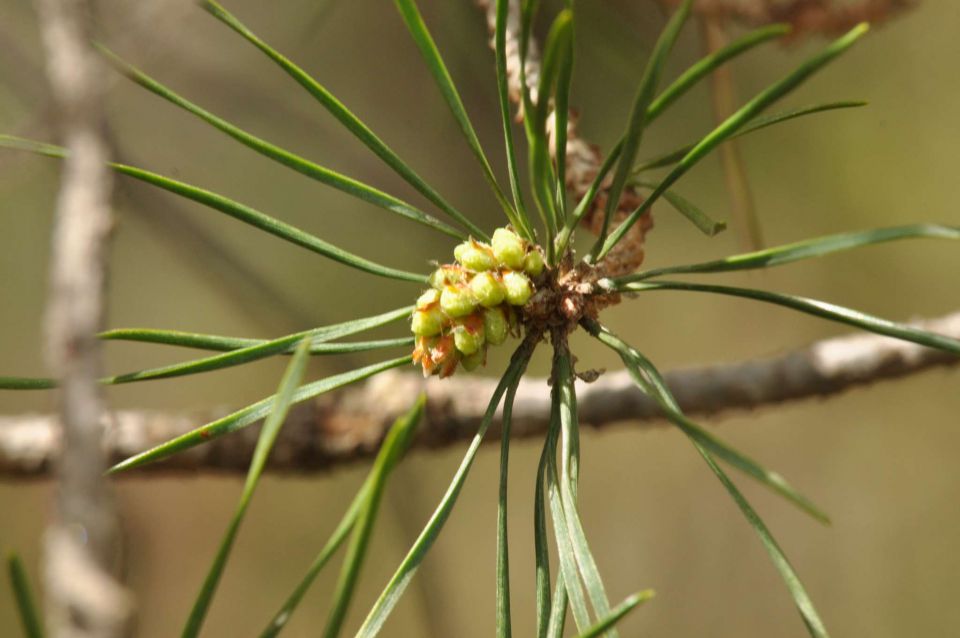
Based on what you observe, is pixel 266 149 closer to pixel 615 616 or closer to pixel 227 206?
pixel 227 206

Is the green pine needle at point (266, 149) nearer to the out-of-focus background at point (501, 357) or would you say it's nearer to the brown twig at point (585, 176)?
the brown twig at point (585, 176)

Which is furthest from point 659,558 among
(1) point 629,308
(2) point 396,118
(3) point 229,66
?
(3) point 229,66

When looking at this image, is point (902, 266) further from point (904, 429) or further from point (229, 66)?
point (229, 66)

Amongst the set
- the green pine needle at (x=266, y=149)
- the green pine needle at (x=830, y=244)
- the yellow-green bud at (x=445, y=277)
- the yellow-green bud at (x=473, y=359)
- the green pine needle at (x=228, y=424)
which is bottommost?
the green pine needle at (x=830, y=244)

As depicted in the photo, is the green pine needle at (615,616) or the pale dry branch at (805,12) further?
the pale dry branch at (805,12)

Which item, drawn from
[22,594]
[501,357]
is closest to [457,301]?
[22,594]

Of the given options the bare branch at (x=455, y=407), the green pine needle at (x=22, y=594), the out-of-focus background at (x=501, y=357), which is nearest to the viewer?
the green pine needle at (x=22, y=594)

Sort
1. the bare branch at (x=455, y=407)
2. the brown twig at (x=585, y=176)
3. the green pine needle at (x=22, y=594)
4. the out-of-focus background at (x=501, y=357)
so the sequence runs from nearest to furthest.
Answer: the green pine needle at (x=22, y=594)
the brown twig at (x=585, y=176)
the bare branch at (x=455, y=407)
the out-of-focus background at (x=501, y=357)

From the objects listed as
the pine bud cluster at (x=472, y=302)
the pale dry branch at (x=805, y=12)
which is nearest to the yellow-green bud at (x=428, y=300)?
the pine bud cluster at (x=472, y=302)
